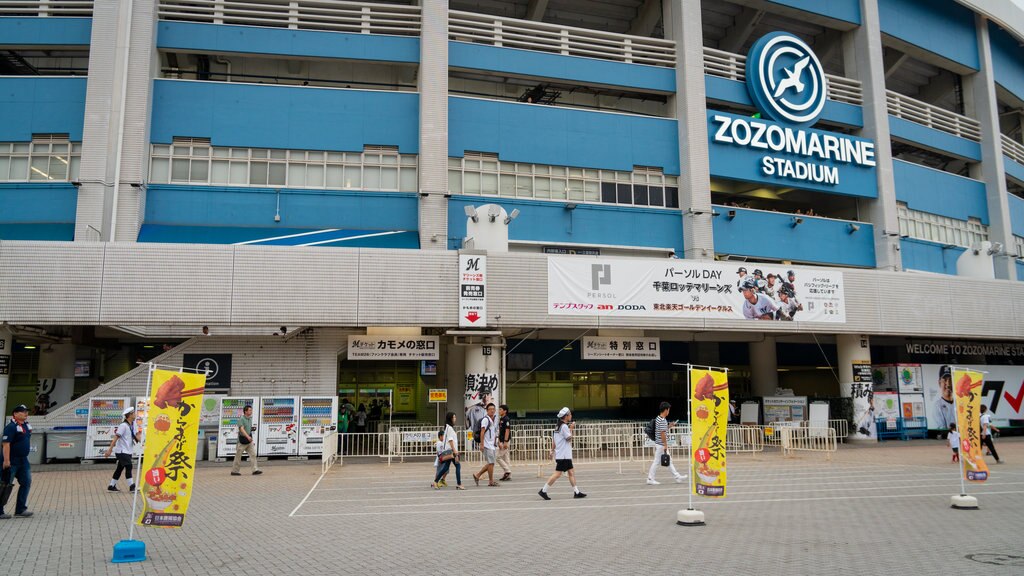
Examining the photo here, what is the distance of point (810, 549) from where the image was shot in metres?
9.79

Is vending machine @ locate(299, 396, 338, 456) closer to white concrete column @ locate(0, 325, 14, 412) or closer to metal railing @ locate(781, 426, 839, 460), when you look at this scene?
white concrete column @ locate(0, 325, 14, 412)

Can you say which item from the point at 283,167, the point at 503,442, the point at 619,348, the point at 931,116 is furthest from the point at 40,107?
the point at 931,116

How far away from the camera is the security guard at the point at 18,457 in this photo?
12203 millimetres

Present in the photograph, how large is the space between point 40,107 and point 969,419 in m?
30.3

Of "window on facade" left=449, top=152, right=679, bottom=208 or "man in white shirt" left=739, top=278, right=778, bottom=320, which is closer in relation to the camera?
"man in white shirt" left=739, top=278, right=778, bottom=320

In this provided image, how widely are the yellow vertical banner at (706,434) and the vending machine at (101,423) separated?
17.3m

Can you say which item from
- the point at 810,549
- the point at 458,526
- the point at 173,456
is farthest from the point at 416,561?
the point at 810,549

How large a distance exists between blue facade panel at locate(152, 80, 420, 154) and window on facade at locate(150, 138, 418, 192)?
12.5 inches

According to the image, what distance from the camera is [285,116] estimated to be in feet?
90.2

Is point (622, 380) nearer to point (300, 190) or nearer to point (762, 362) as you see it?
point (762, 362)

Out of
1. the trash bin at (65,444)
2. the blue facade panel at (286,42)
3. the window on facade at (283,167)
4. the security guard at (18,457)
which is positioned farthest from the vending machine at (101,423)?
the blue facade panel at (286,42)

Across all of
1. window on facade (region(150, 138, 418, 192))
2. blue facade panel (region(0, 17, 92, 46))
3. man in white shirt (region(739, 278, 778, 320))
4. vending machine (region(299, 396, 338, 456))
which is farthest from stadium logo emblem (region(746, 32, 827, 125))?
blue facade panel (region(0, 17, 92, 46))

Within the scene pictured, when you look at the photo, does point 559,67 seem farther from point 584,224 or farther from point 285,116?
point 285,116

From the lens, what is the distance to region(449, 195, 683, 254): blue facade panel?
1105 inches
